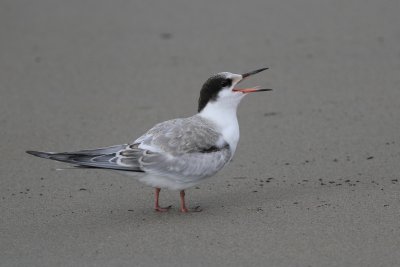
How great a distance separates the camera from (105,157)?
17.2ft

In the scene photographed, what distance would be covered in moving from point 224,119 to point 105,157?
3.39 ft

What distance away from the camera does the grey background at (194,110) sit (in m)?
4.83

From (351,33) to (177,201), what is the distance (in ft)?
14.5

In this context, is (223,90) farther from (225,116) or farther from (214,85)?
(225,116)

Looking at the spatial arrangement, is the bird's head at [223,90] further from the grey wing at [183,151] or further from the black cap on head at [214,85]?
the grey wing at [183,151]

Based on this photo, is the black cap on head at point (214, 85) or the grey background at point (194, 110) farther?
the black cap on head at point (214, 85)

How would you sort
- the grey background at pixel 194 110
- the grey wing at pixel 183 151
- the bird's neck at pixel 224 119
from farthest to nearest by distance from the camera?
the bird's neck at pixel 224 119
the grey wing at pixel 183 151
the grey background at pixel 194 110

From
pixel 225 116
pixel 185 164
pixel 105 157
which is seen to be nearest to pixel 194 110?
pixel 225 116

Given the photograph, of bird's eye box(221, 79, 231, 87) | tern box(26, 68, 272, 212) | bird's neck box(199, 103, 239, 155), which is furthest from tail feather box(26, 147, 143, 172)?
bird's eye box(221, 79, 231, 87)

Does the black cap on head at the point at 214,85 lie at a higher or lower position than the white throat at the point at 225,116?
higher

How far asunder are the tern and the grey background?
0.96 feet

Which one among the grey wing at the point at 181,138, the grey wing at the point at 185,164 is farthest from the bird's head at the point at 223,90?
the grey wing at the point at 185,164

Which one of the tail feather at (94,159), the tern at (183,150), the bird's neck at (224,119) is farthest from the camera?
the bird's neck at (224,119)

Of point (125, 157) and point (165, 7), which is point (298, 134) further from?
point (165, 7)
